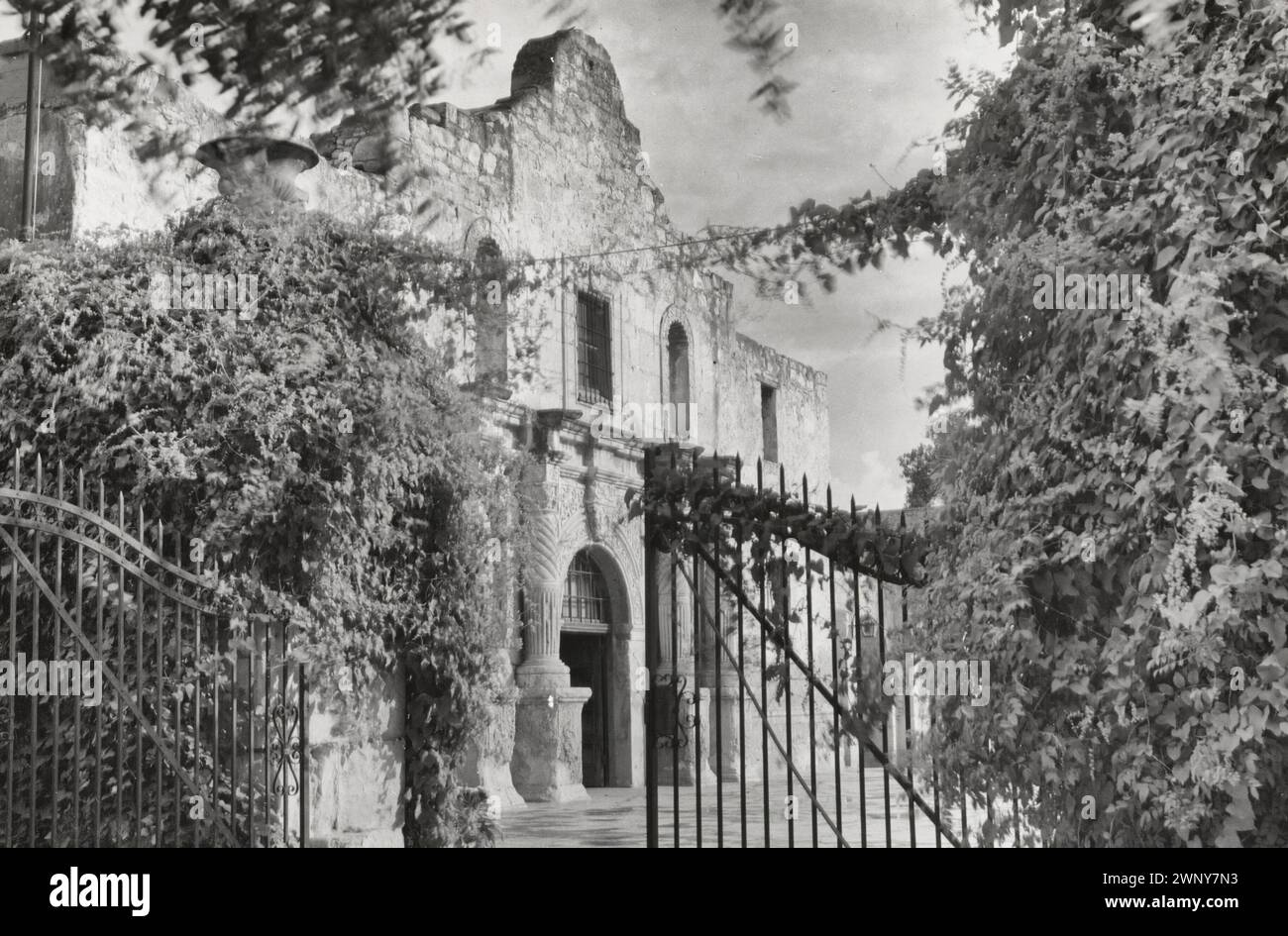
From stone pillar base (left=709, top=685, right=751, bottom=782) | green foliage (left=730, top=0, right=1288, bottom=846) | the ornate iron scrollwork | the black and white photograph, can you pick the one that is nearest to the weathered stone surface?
the black and white photograph

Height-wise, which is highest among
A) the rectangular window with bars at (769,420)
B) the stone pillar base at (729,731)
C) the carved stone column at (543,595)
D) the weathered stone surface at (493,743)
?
the rectangular window with bars at (769,420)

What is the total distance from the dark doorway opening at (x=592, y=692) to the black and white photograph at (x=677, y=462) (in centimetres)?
188

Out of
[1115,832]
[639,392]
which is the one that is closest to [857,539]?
[1115,832]

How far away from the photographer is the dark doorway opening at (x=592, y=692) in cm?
1420

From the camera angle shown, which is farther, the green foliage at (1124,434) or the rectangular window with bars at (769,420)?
the rectangular window with bars at (769,420)

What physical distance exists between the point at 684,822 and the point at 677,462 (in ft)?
19.9

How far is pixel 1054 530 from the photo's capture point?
3523 millimetres

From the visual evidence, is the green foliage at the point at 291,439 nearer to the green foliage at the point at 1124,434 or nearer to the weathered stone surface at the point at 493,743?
the weathered stone surface at the point at 493,743

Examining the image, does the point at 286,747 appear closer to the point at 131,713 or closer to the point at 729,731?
the point at 131,713

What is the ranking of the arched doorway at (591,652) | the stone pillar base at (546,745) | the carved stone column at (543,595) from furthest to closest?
1. the arched doorway at (591,652)
2. the carved stone column at (543,595)
3. the stone pillar base at (546,745)

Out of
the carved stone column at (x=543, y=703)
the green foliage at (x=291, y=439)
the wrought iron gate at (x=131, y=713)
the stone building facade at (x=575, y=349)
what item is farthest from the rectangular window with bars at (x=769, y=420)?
the wrought iron gate at (x=131, y=713)

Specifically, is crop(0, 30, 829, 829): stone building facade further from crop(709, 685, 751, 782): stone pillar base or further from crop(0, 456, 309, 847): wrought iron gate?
crop(0, 456, 309, 847): wrought iron gate

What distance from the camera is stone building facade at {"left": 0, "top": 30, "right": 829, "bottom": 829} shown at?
1234 centimetres
